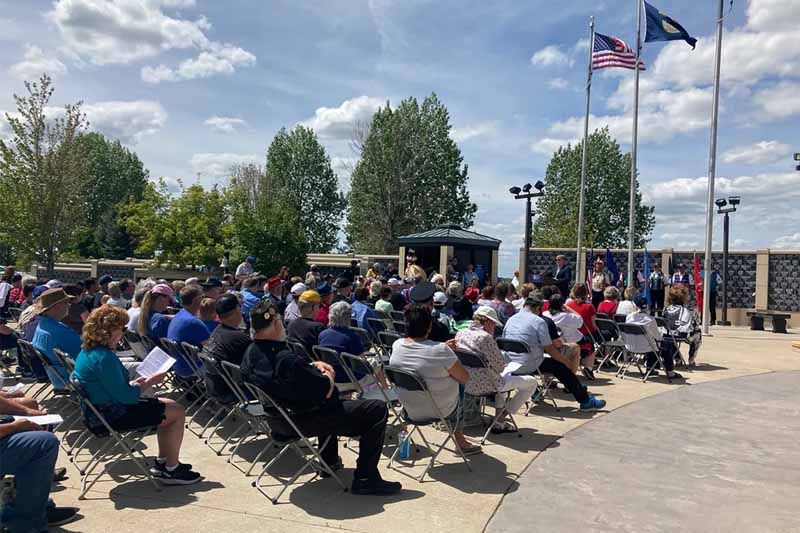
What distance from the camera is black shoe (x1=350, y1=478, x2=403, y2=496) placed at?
4.29m

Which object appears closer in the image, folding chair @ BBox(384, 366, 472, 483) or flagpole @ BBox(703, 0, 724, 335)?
folding chair @ BBox(384, 366, 472, 483)

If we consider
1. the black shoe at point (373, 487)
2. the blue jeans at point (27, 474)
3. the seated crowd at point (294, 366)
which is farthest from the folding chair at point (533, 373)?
the blue jeans at point (27, 474)

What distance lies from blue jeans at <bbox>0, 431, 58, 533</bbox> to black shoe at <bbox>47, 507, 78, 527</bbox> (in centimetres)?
24

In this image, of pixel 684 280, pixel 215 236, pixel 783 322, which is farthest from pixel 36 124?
pixel 783 322

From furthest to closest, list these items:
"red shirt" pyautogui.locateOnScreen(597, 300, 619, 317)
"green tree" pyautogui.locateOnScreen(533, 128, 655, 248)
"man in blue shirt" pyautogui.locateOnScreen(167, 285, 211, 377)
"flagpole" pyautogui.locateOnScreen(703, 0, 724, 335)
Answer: "green tree" pyautogui.locateOnScreen(533, 128, 655, 248), "flagpole" pyautogui.locateOnScreen(703, 0, 724, 335), "red shirt" pyautogui.locateOnScreen(597, 300, 619, 317), "man in blue shirt" pyautogui.locateOnScreen(167, 285, 211, 377)

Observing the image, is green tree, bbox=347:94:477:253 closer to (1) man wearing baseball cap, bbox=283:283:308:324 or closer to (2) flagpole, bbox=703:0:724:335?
Answer: (2) flagpole, bbox=703:0:724:335

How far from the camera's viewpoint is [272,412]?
440 cm

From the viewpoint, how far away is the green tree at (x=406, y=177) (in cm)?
4022

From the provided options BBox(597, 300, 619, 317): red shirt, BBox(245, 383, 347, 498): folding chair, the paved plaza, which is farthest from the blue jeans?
BBox(597, 300, 619, 317): red shirt

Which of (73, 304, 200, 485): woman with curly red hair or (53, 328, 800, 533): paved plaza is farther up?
(73, 304, 200, 485): woman with curly red hair

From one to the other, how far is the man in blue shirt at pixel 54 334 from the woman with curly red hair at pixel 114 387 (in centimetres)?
129

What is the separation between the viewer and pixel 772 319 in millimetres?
16969

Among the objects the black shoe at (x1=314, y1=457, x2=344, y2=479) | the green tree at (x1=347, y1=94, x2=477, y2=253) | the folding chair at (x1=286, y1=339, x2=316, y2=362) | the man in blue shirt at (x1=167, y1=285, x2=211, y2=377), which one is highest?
the green tree at (x1=347, y1=94, x2=477, y2=253)

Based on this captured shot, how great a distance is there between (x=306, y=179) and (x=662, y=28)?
35700 millimetres
